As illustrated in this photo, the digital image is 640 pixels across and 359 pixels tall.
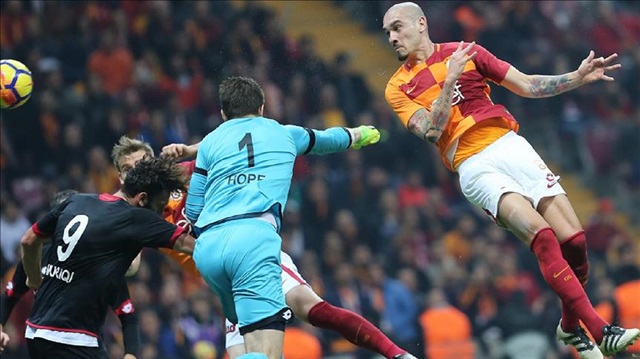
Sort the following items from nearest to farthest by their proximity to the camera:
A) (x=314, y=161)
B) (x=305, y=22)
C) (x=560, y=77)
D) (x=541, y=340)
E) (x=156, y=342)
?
(x=560, y=77) < (x=156, y=342) < (x=541, y=340) < (x=314, y=161) < (x=305, y=22)

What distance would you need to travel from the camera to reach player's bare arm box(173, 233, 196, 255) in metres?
7.85

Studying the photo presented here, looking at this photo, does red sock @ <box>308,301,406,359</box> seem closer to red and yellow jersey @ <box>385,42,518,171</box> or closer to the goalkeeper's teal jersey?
the goalkeeper's teal jersey

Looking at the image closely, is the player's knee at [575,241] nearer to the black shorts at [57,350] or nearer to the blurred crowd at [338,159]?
the black shorts at [57,350]

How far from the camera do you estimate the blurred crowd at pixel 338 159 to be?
1468 cm

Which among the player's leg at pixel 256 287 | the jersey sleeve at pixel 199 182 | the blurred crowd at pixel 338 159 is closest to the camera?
the player's leg at pixel 256 287

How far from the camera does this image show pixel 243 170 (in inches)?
296

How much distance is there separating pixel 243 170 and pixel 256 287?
733mm

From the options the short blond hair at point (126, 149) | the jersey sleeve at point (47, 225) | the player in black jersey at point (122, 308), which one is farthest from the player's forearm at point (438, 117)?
the jersey sleeve at point (47, 225)

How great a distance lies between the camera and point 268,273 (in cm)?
738

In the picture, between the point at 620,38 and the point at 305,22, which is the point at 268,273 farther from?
the point at 620,38

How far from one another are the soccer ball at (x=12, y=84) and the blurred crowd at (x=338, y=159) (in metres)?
4.24

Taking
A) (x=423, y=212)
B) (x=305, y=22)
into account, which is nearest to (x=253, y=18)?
(x=305, y=22)

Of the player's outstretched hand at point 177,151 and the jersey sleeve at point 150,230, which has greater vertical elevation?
the player's outstretched hand at point 177,151

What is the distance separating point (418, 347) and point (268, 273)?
7174mm
